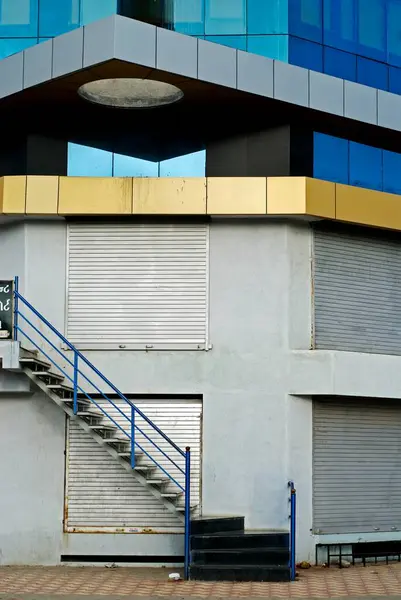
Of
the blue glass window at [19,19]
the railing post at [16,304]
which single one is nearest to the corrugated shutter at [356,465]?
the railing post at [16,304]

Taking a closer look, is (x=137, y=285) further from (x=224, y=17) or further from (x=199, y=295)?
(x=224, y=17)

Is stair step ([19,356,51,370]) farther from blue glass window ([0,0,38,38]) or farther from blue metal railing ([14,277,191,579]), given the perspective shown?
blue glass window ([0,0,38,38])

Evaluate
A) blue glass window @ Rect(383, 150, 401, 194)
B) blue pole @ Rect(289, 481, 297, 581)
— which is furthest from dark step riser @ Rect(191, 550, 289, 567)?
blue glass window @ Rect(383, 150, 401, 194)

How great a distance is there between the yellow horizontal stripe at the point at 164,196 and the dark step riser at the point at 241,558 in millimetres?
5792

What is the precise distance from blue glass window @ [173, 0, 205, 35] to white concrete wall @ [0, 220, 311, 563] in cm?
357

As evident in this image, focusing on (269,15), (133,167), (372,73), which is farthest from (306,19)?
(133,167)

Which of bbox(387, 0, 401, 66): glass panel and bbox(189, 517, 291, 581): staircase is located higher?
bbox(387, 0, 401, 66): glass panel

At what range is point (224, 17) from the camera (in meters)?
18.4

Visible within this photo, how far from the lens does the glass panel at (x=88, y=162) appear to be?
18866 mm

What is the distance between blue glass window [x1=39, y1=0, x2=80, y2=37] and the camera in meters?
18.4

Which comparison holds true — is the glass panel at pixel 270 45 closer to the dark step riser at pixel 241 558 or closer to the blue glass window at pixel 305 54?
the blue glass window at pixel 305 54

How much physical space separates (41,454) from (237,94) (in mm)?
7271

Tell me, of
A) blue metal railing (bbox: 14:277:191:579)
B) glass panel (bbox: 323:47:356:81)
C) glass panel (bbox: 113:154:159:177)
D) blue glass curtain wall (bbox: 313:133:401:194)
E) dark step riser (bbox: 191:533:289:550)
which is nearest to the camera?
dark step riser (bbox: 191:533:289:550)

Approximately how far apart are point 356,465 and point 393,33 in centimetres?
863
